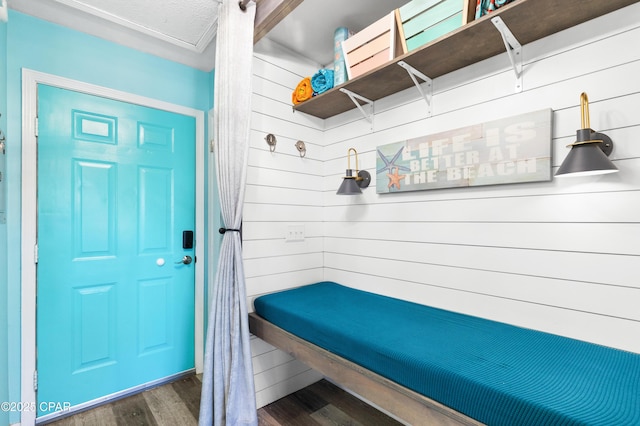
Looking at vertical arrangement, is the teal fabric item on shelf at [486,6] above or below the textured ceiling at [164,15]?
below

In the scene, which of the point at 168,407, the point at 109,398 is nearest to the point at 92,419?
the point at 109,398

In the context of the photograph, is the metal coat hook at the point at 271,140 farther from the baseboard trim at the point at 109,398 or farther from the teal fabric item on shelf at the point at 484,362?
the baseboard trim at the point at 109,398

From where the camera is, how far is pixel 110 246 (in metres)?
2.03

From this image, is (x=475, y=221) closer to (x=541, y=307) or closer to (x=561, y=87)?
(x=541, y=307)

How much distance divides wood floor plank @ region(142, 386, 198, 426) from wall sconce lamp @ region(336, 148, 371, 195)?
5.64ft

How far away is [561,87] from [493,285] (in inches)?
36.7

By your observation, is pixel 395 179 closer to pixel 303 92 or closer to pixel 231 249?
pixel 303 92

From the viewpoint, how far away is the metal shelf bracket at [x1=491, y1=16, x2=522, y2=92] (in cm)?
123

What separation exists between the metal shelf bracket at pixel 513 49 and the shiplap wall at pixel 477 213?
1.2 inches

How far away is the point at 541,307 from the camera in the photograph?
131 cm

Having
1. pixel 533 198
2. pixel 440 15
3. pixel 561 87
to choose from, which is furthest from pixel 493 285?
pixel 440 15

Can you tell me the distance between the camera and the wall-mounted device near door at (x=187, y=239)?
2.32 m

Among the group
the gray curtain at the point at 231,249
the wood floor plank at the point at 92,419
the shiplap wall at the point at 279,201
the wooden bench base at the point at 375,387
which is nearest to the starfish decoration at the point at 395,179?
the shiplap wall at the point at 279,201

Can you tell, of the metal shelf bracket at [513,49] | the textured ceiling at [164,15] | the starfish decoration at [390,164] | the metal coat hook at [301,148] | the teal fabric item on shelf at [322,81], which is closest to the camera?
the metal shelf bracket at [513,49]
